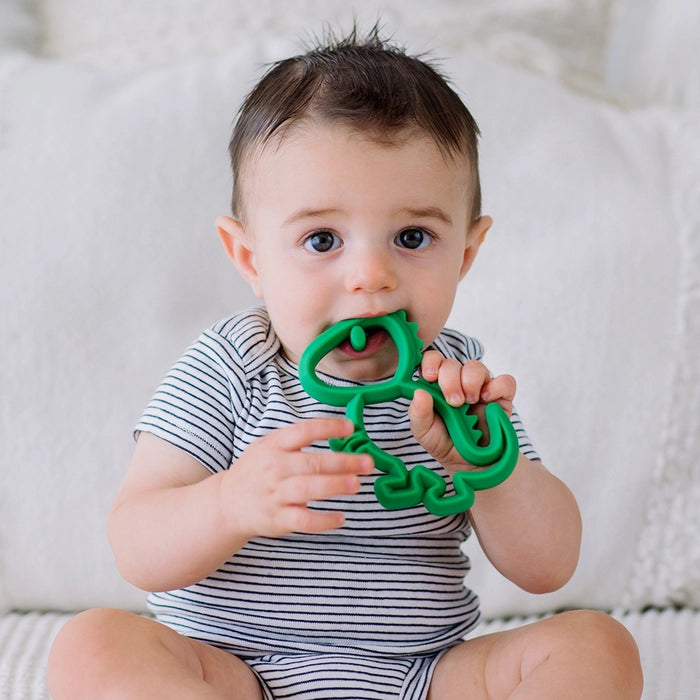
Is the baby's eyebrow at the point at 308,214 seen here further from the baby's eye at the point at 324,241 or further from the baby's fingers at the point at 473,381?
the baby's fingers at the point at 473,381

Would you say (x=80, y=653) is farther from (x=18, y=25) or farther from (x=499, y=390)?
(x=18, y=25)

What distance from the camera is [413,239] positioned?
86 centimetres

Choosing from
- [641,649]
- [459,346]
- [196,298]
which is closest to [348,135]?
[459,346]

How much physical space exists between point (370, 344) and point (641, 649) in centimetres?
51

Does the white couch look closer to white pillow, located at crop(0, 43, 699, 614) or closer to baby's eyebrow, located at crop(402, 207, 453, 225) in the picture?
white pillow, located at crop(0, 43, 699, 614)

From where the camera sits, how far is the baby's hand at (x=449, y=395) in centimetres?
80

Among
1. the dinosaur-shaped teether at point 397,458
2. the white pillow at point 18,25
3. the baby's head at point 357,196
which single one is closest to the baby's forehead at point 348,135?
the baby's head at point 357,196

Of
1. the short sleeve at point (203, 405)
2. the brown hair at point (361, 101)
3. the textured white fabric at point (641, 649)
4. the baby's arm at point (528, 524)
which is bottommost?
the textured white fabric at point (641, 649)

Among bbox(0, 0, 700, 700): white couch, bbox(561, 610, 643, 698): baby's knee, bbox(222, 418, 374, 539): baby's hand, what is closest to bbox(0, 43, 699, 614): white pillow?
bbox(0, 0, 700, 700): white couch

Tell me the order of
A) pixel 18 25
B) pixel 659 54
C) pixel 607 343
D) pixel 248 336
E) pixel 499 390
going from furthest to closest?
pixel 659 54 → pixel 18 25 → pixel 607 343 → pixel 248 336 → pixel 499 390

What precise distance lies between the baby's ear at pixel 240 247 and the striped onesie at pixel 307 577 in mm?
59

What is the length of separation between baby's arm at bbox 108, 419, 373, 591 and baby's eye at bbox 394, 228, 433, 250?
0.19m

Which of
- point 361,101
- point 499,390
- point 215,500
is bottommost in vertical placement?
point 215,500

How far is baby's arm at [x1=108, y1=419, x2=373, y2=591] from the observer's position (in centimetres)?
71
